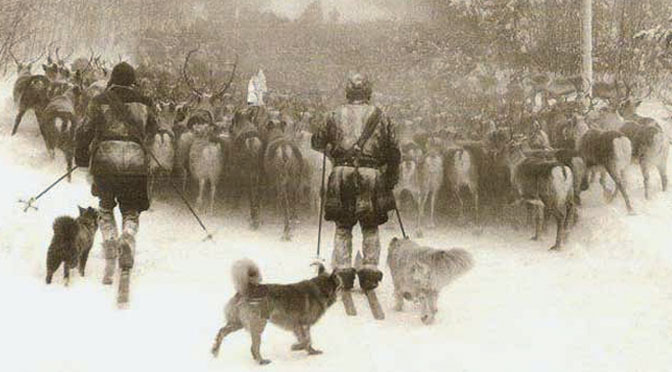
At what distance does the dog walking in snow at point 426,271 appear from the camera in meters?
5.99

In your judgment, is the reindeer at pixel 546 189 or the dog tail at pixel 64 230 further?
the reindeer at pixel 546 189

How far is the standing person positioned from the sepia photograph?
0.02m

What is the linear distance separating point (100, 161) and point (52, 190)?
303 centimetres

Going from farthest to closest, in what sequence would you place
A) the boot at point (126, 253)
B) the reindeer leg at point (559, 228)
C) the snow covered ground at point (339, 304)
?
the reindeer leg at point (559, 228) < the boot at point (126, 253) < the snow covered ground at point (339, 304)

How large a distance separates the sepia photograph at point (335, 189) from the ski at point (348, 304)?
0.06ft

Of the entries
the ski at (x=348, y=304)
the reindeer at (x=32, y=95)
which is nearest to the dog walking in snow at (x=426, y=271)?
the ski at (x=348, y=304)

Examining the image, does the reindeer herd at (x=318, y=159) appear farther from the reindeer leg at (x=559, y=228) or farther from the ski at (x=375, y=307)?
the ski at (x=375, y=307)

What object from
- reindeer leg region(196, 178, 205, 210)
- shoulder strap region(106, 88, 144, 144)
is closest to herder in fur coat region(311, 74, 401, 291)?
shoulder strap region(106, 88, 144, 144)

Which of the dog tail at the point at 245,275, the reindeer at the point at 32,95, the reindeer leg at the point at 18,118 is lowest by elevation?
the dog tail at the point at 245,275

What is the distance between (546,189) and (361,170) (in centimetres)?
350

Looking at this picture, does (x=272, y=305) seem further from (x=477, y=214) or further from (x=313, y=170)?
(x=477, y=214)

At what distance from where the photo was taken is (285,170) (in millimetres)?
9938

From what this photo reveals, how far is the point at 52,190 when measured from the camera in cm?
949

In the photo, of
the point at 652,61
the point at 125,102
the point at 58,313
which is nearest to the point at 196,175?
the point at 125,102
